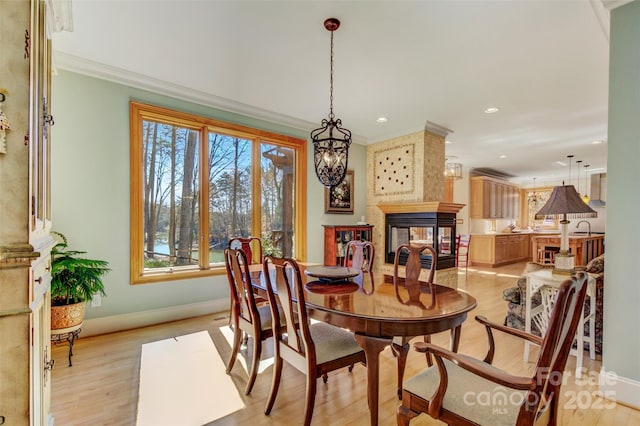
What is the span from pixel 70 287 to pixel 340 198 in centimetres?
385

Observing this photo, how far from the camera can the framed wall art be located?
518 cm

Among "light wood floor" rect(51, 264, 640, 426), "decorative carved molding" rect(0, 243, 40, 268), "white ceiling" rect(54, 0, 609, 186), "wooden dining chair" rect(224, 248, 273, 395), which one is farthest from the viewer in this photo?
"white ceiling" rect(54, 0, 609, 186)

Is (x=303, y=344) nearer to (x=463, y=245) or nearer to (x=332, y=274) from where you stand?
(x=332, y=274)

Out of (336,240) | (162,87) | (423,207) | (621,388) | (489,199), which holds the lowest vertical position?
(621,388)

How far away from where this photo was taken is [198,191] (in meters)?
3.88

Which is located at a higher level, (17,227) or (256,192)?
(256,192)

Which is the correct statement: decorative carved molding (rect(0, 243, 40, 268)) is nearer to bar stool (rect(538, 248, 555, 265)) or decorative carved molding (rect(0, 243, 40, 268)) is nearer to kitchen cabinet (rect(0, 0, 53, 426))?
kitchen cabinet (rect(0, 0, 53, 426))

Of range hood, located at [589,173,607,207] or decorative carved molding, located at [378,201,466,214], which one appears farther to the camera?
range hood, located at [589,173,607,207]

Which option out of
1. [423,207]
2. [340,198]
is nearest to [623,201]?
[423,207]

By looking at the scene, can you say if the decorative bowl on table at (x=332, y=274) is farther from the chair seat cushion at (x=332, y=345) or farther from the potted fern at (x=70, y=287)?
the potted fern at (x=70, y=287)

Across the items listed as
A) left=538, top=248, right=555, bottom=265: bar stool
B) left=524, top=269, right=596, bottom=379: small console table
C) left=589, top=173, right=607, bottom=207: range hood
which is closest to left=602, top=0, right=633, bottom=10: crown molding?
left=524, top=269, right=596, bottom=379: small console table

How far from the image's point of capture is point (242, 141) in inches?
169

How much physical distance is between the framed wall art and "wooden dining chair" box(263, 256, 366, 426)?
3.30 m

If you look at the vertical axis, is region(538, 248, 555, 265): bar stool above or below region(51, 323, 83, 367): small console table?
below
